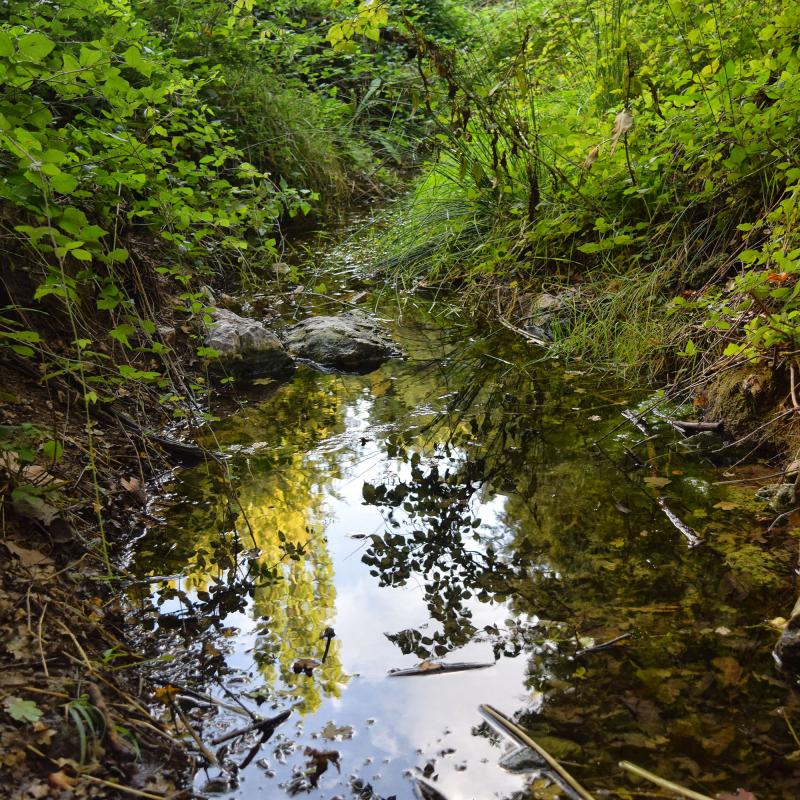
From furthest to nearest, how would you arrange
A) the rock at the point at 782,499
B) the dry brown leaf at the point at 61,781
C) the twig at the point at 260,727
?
1. the rock at the point at 782,499
2. the twig at the point at 260,727
3. the dry brown leaf at the point at 61,781

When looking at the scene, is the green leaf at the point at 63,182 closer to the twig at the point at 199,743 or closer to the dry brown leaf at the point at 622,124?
the twig at the point at 199,743

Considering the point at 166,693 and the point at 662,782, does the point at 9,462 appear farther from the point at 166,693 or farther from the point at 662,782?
the point at 662,782

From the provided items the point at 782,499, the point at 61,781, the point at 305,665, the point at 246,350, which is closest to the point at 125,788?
the point at 61,781

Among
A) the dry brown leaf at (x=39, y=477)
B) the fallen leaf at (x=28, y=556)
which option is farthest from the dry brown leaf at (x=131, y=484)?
the fallen leaf at (x=28, y=556)

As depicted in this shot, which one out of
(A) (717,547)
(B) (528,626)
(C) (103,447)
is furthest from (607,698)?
(C) (103,447)

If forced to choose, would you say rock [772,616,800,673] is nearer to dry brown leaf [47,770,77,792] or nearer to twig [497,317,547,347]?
dry brown leaf [47,770,77,792]

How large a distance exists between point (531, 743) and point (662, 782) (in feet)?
0.82

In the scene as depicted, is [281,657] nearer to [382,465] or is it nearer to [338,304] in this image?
[382,465]

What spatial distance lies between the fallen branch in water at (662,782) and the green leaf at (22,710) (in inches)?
42.4

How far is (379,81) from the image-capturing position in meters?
7.43

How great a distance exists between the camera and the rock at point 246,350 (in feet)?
11.3

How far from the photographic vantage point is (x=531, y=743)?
1396mm

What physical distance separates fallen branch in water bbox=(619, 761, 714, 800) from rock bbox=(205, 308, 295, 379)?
100 inches

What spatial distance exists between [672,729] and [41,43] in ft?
6.56
